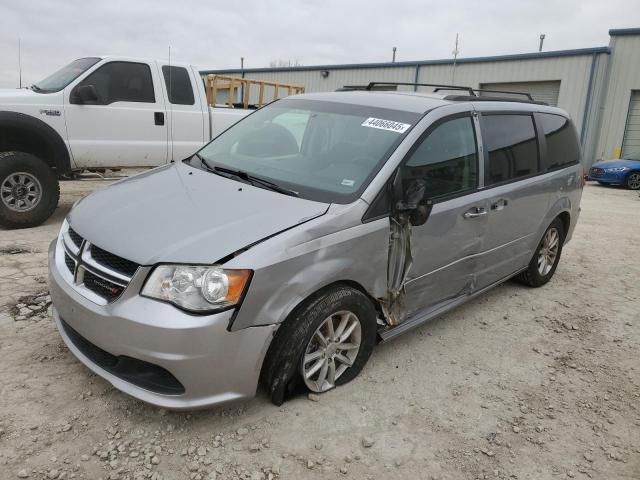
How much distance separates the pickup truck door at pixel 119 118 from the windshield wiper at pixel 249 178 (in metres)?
3.22

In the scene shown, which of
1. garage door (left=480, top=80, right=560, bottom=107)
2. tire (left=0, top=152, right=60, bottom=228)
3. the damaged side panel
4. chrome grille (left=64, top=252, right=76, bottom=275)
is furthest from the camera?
garage door (left=480, top=80, right=560, bottom=107)

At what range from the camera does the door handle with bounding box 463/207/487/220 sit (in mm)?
3531

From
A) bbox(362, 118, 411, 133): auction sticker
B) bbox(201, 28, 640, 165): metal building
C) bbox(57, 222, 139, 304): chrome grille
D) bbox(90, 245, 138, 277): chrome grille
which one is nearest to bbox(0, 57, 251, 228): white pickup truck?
bbox(57, 222, 139, 304): chrome grille

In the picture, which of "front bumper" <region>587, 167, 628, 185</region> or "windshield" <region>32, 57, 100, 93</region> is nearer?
"windshield" <region>32, 57, 100, 93</region>

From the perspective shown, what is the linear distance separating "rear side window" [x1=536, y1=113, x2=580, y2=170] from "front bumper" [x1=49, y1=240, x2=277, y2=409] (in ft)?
10.9

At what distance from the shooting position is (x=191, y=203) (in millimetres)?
2857

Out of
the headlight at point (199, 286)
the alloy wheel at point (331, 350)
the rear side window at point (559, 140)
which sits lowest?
the alloy wheel at point (331, 350)

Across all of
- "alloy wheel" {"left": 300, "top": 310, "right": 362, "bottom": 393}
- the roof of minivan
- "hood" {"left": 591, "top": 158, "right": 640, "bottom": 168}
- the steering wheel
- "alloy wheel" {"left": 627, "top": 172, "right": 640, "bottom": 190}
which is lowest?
"alloy wheel" {"left": 300, "top": 310, "right": 362, "bottom": 393}

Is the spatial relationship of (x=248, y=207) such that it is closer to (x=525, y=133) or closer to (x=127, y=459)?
(x=127, y=459)

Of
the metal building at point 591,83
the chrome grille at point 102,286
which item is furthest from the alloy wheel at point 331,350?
the metal building at point 591,83

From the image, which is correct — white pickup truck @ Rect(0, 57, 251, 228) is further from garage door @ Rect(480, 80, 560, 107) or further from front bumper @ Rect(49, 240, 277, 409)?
garage door @ Rect(480, 80, 560, 107)

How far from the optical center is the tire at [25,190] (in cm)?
564

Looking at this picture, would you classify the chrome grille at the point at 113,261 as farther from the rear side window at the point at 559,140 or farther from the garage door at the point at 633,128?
the garage door at the point at 633,128

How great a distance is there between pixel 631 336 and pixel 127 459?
3.87 m
